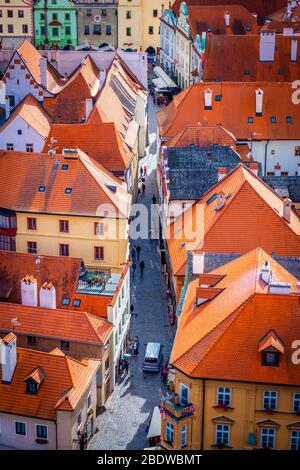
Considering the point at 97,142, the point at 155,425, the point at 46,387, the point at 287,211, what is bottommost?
the point at 155,425

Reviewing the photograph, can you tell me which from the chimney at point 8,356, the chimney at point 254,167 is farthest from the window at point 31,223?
the chimney at point 8,356

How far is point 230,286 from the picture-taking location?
56000 mm

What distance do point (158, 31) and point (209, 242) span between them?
→ 8585 centimetres

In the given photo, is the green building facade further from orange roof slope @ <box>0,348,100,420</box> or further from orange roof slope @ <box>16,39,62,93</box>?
orange roof slope @ <box>0,348,100,420</box>

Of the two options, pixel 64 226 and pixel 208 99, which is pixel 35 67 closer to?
pixel 208 99

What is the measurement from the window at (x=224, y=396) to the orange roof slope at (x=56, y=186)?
22753 millimetres

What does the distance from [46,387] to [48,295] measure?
30.0 ft

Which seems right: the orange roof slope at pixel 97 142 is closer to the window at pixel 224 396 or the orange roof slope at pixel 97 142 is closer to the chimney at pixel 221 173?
the chimney at pixel 221 173

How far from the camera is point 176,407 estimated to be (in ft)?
169

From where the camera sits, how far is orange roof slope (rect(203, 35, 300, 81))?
106 m

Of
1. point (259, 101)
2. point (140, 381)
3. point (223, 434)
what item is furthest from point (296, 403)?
point (259, 101)

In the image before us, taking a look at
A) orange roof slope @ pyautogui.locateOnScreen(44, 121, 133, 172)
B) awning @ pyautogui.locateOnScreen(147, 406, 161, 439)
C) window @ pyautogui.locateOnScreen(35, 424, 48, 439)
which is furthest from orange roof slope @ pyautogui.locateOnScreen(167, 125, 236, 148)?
window @ pyautogui.locateOnScreen(35, 424, 48, 439)

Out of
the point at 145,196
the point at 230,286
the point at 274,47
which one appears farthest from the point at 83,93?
the point at 230,286

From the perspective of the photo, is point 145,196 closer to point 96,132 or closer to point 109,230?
point 96,132
